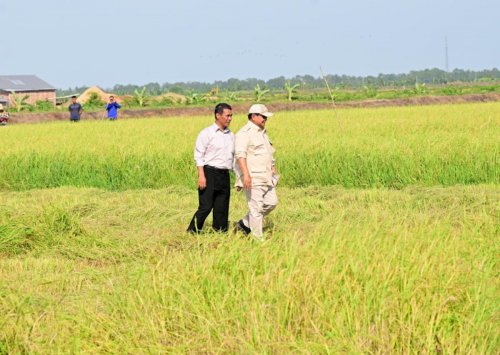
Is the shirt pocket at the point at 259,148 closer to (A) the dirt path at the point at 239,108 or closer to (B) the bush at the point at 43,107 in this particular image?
(A) the dirt path at the point at 239,108

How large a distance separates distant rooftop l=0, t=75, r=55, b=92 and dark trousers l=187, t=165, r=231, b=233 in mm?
61753

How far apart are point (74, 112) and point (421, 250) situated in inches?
838

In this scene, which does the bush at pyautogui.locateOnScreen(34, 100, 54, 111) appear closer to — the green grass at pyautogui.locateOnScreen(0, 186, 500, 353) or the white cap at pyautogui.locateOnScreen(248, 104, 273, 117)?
the white cap at pyautogui.locateOnScreen(248, 104, 273, 117)

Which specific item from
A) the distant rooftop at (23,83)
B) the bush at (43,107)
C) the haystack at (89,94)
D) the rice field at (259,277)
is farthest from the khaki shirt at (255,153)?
the distant rooftop at (23,83)

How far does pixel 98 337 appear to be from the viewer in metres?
4.29

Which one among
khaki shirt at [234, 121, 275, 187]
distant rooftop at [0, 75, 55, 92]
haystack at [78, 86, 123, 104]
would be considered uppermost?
distant rooftop at [0, 75, 55, 92]

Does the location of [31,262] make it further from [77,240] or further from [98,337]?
[98,337]

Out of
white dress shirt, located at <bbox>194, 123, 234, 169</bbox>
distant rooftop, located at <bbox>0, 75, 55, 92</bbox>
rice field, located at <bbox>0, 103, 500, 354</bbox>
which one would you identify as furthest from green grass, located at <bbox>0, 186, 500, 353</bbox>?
distant rooftop, located at <bbox>0, 75, 55, 92</bbox>

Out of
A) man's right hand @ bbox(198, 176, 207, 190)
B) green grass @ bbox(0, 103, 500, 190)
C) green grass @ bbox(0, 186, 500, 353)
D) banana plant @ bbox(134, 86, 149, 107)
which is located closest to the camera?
green grass @ bbox(0, 186, 500, 353)

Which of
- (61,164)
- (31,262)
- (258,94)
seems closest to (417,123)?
(61,164)

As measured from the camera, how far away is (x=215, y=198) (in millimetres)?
7957

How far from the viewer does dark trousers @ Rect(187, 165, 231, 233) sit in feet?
25.7

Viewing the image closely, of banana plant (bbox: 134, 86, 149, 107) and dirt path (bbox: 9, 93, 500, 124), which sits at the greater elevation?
banana plant (bbox: 134, 86, 149, 107)

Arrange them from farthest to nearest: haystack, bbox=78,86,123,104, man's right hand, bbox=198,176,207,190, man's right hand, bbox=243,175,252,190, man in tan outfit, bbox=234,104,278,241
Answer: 1. haystack, bbox=78,86,123,104
2. man's right hand, bbox=198,176,207,190
3. man in tan outfit, bbox=234,104,278,241
4. man's right hand, bbox=243,175,252,190
